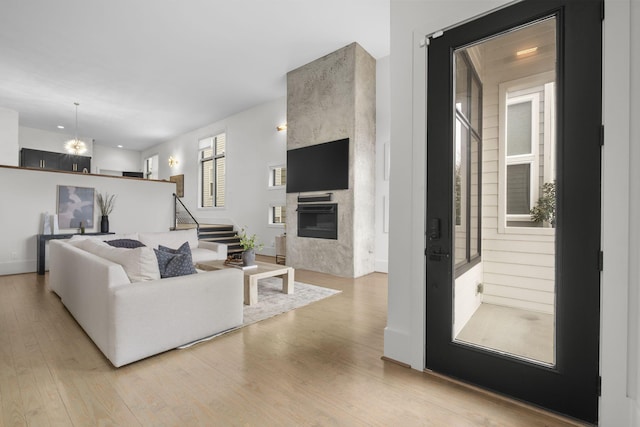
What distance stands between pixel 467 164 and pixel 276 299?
266 cm

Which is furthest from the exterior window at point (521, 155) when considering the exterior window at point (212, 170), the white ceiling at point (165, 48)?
the exterior window at point (212, 170)

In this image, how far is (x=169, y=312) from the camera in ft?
7.72

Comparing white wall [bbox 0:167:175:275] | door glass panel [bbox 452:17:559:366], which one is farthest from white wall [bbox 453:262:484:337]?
white wall [bbox 0:167:175:275]

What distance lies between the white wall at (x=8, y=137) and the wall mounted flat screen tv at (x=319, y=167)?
7.53m

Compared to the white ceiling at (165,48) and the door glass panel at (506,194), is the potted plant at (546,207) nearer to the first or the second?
the door glass panel at (506,194)

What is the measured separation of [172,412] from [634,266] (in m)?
2.43

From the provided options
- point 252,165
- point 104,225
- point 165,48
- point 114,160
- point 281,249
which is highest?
point 165,48

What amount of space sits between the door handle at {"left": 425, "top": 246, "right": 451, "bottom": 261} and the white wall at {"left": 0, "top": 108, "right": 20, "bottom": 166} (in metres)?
10.5

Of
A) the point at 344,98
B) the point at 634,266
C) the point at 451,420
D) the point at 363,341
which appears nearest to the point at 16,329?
the point at 363,341

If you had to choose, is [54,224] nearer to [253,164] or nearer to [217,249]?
[217,249]

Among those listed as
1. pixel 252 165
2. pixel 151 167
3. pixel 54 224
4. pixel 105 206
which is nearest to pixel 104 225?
pixel 105 206

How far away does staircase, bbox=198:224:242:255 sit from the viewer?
7.61m

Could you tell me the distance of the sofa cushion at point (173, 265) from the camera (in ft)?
8.48

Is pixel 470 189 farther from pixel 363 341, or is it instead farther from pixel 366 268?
pixel 366 268
